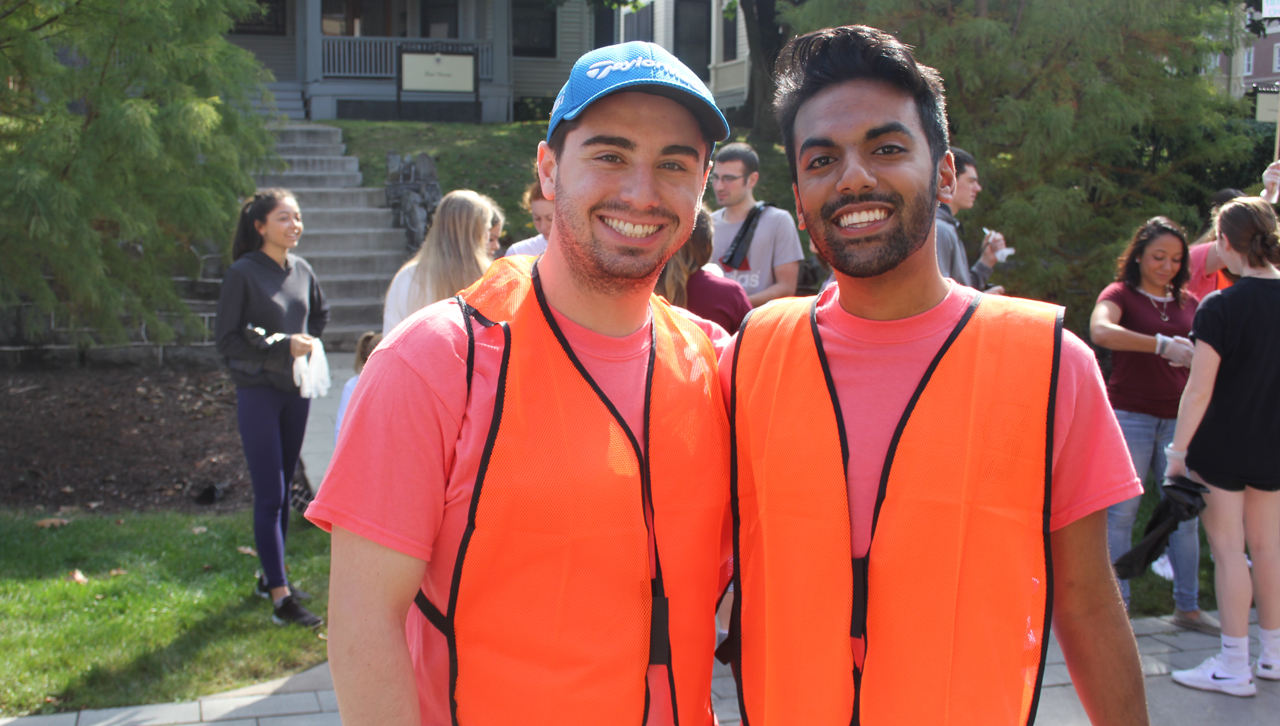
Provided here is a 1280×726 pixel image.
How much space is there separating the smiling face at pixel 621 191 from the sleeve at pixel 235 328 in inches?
137

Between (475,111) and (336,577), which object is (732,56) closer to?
(475,111)

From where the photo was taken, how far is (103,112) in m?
6.75

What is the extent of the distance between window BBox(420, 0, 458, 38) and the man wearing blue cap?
21.4 metres

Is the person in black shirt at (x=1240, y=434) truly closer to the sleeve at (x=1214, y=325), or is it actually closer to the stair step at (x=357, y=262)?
the sleeve at (x=1214, y=325)

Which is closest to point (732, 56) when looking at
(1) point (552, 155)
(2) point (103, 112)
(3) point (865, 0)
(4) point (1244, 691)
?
(3) point (865, 0)

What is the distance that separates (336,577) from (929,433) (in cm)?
111

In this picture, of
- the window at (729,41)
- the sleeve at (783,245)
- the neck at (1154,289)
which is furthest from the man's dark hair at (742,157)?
the window at (729,41)

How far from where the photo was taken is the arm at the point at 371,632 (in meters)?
1.63

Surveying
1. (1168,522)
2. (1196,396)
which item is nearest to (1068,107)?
(1196,396)

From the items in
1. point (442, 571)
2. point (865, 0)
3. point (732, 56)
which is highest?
point (732, 56)

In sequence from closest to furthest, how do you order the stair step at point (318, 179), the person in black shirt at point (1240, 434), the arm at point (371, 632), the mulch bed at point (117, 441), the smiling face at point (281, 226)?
the arm at point (371, 632) < the person in black shirt at point (1240, 434) < the smiling face at point (281, 226) < the mulch bed at point (117, 441) < the stair step at point (318, 179)

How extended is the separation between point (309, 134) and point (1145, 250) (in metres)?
13.6

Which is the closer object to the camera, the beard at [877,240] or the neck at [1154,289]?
the beard at [877,240]

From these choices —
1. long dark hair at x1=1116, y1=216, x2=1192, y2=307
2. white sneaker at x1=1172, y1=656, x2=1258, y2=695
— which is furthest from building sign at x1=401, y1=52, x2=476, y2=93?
white sneaker at x1=1172, y1=656, x2=1258, y2=695
